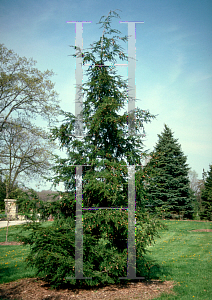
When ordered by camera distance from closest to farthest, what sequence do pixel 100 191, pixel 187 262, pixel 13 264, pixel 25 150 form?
pixel 100 191, pixel 13 264, pixel 187 262, pixel 25 150

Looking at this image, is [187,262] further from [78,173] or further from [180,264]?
[78,173]

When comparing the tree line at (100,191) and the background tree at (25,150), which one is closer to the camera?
the tree line at (100,191)

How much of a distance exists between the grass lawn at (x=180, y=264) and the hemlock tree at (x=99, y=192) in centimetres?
76

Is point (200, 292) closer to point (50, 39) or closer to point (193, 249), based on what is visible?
point (193, 249)

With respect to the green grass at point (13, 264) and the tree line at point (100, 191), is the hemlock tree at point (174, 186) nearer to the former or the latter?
the green grass at point (13, 264)

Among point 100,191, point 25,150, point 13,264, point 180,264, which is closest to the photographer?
point 100,191

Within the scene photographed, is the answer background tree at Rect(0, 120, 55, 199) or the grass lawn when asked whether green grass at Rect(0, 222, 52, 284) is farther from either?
background tree at Rect(0, 120, 55, 199)

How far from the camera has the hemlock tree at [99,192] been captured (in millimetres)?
4473

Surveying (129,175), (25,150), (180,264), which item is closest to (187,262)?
(180,264)

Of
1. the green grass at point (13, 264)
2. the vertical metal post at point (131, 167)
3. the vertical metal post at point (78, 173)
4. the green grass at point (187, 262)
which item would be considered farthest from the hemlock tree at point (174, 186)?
the vertical metal post at point (78, 173)

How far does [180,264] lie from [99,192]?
393 cm

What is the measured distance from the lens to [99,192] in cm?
456

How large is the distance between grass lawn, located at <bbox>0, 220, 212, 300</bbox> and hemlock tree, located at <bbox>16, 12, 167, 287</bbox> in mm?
761

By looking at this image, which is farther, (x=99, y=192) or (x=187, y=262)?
(x=187, y=262)
